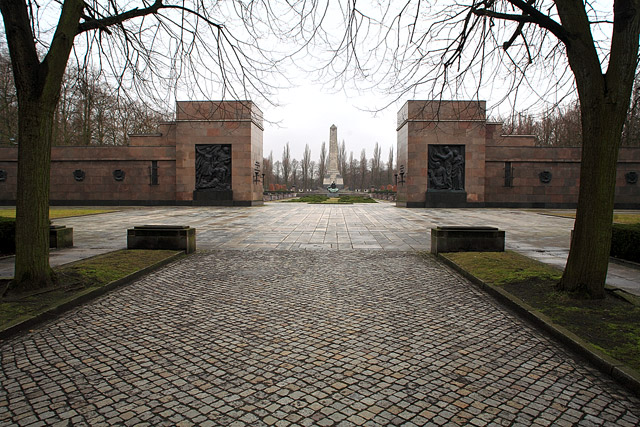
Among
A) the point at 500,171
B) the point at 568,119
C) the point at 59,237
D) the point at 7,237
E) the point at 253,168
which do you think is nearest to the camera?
the point at 7,237

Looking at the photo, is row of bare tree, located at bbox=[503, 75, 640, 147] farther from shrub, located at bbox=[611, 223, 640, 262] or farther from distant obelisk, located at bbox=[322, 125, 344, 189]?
distant obelisk, located at bbox=[322, 125, 344, 189]

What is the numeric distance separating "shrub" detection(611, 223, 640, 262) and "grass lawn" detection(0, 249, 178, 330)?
9.52 metres

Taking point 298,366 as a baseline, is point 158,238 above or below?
above

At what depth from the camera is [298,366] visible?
3.88 meters

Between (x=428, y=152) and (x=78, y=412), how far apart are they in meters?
28.3

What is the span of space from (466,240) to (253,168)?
2246 centimetres

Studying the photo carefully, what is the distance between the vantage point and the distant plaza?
2905cm

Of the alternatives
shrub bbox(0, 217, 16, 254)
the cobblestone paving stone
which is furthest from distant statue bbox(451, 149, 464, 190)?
shrub bbox(0, 217, 16, 254)

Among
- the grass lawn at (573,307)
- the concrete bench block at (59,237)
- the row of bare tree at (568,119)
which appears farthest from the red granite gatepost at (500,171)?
the concrete bench block at (59,237)

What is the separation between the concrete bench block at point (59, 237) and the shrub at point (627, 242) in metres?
12.7

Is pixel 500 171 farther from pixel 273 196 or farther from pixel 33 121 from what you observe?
pixel 33 121

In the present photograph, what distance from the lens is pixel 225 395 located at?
10.9 ft

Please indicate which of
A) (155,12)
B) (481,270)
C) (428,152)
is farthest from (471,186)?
(155,12)

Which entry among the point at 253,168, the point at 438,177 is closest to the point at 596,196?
the point at 438,177
